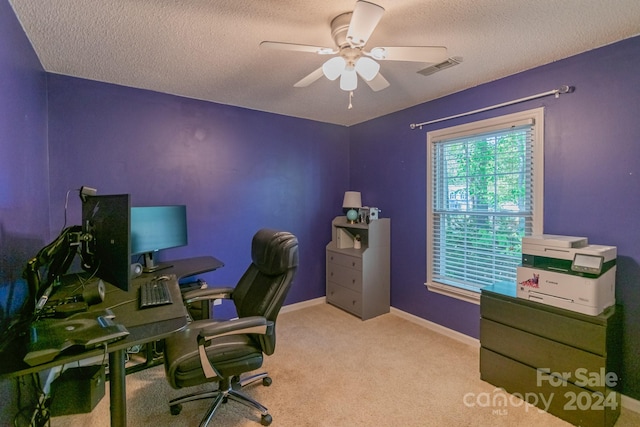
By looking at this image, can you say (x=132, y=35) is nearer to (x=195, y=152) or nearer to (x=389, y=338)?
(x=195, y=152)

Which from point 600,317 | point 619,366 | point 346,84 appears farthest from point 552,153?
point 346,84

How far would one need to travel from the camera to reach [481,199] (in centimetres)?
270

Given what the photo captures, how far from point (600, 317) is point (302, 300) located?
2785 millimetres

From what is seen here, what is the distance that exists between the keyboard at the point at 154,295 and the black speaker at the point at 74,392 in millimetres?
771

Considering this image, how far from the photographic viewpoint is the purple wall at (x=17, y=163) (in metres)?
1.35

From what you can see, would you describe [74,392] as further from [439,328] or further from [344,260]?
[439,328]

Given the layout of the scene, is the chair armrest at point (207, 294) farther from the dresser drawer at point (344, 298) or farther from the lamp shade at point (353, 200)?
the lamp shade at point (353, 200)

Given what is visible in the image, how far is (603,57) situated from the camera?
197 centimetres

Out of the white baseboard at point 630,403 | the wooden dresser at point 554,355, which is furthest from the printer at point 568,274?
the white baseboard at point 630,403

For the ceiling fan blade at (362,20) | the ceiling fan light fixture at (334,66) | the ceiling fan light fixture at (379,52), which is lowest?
the ceiling fan light fixture at (334,66)

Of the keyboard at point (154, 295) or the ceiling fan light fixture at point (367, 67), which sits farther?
the ceiling fan light fixture at point (367, 67)

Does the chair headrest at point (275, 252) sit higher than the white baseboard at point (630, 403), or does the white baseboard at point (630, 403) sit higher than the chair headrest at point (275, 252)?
the chair headrest at point (275, 252)

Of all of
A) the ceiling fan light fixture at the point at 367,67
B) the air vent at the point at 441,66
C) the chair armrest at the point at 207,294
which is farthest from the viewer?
the air vent at the point at 441,66

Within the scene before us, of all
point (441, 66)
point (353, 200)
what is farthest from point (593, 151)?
point (353, 200)
